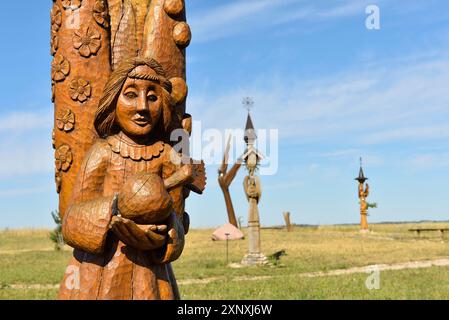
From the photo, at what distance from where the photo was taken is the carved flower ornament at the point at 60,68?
3.38m

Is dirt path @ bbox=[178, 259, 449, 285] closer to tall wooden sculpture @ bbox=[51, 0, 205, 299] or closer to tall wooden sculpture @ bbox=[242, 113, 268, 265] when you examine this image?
tall wooden sculpture @ bbox=[242, 113, 268, 265]

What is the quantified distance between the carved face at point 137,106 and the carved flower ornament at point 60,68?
0.47 meters

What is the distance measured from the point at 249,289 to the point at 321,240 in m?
12.5

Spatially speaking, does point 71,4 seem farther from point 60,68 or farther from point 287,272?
point 287,272

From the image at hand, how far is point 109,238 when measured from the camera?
312 cm

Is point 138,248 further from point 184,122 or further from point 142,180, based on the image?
point 184,122

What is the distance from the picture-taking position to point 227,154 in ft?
89.0

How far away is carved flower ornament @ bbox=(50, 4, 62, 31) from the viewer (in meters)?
3.46

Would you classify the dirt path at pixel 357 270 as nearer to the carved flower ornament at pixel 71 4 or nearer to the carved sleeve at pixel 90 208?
the carved sleeve at pixel 90 208

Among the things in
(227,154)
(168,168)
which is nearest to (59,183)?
(168,168)

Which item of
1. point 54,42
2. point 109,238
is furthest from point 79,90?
point 109,238

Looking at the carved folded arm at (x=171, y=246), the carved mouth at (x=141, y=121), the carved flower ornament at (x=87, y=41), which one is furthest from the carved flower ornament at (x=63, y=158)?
the carved folded arm at (x=171, y=246)

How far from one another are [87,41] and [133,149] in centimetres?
83
